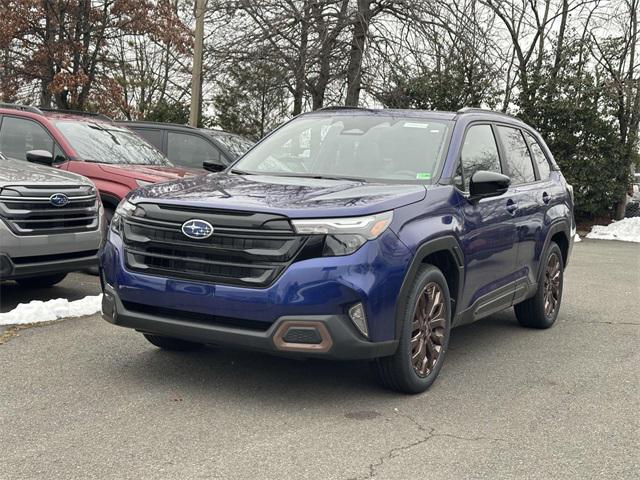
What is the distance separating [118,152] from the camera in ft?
28.8

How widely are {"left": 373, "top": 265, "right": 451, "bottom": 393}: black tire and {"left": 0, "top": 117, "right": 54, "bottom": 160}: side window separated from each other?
5.37 meters

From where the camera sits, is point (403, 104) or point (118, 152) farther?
point (403, 104)

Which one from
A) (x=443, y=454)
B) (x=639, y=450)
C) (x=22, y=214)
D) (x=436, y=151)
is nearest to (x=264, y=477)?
(x=443, y=454)

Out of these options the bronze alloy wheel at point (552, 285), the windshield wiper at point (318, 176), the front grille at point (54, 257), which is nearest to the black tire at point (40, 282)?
the front grille at point (54, 257)

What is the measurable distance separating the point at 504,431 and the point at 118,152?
244 inches

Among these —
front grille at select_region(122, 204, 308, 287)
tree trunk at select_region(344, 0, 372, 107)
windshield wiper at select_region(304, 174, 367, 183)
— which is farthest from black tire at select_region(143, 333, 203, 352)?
tree trunk at select_region(344, 0, 372, 107)

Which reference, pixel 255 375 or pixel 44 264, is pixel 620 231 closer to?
pixel 44 264

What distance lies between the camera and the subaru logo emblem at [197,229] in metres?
4.13

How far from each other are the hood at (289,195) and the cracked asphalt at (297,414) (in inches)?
44.7

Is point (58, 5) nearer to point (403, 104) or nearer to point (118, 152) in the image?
point (403, 104)

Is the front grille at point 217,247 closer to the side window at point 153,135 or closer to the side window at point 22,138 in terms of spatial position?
the side window at point 22,138

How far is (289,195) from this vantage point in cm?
437

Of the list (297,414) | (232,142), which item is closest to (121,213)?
(297,414)

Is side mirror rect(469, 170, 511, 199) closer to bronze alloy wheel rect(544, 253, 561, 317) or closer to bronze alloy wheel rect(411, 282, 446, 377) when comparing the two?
bronze alloy wheel rect(411, 282, 446, 377)
